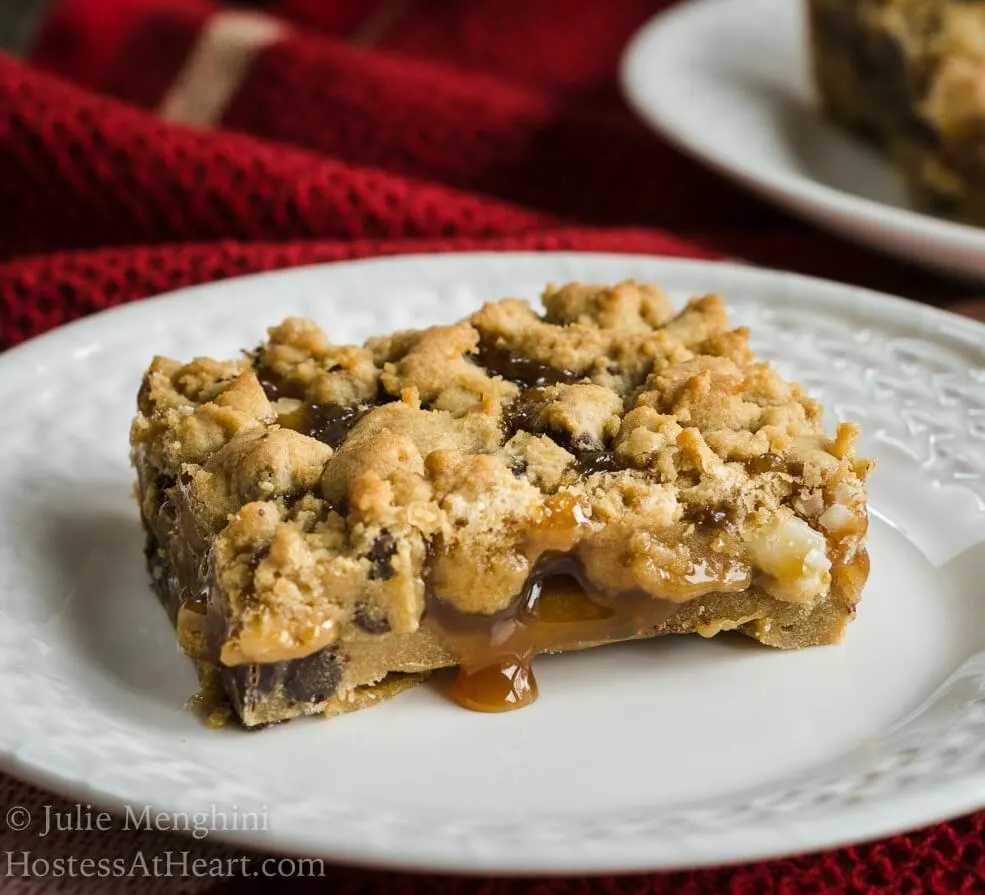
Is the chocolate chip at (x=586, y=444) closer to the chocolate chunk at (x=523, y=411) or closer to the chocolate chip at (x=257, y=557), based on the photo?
the chocolate chunk at (x=523, y=411)

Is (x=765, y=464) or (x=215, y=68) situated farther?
(x=215, y=68)

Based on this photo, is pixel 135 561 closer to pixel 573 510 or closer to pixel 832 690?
pixel 573 510

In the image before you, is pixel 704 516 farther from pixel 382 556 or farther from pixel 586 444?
pixel 382 556

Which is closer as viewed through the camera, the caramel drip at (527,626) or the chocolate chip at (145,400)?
the caramel drip at (527,626)

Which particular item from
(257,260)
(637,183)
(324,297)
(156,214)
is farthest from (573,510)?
(637,183)

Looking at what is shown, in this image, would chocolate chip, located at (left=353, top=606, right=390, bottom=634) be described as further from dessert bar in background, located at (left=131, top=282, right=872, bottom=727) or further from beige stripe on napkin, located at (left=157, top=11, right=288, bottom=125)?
beige stripe on napkin, located at (left=157, top=11, right=288, bottom=125)

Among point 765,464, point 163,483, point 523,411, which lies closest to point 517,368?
point 523,411

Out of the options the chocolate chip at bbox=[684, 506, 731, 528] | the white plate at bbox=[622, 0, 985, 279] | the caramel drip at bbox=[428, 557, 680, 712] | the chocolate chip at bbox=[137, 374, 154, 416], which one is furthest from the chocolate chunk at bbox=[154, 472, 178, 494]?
the white plate at bbox=[622, 0, 985, 279]

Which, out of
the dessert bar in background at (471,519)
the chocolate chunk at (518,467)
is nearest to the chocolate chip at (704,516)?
the dessert bar in background at (471,519)
